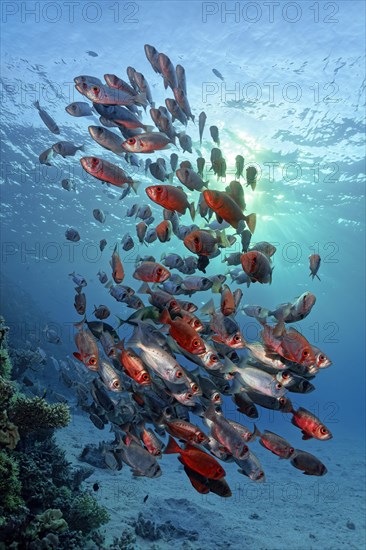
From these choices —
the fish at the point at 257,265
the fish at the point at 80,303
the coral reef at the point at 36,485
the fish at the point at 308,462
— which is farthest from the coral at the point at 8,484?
the fish at the point at 257,265

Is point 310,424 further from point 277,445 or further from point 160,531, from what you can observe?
point 160,531

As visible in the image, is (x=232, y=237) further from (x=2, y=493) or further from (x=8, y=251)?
(x=8, y=251)

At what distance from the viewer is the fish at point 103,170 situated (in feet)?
15.1

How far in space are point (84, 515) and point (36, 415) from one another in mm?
2331

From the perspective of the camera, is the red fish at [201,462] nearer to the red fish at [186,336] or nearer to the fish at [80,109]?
the red fish at [186,336]

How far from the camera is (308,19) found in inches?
580

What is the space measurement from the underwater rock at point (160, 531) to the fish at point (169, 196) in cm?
796

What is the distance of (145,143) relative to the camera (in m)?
4.73

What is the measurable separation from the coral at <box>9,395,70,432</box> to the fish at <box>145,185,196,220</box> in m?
4.74

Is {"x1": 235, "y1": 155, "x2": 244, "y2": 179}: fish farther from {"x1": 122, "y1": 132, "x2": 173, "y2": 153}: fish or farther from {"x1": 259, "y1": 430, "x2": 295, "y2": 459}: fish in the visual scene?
{"x1": 259, "y1": 430, "x2": 295, "y2": 459}: fish

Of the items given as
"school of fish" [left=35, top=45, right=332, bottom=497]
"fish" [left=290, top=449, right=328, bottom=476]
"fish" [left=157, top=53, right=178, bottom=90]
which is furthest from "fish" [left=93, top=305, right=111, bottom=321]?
"fish" [left=157, top=53, right=178, bottom=90]

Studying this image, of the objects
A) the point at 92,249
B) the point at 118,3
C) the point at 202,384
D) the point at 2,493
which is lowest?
the point at 2,493

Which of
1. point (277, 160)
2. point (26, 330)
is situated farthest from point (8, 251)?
point (277, 160)

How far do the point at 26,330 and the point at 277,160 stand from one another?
21.0m
